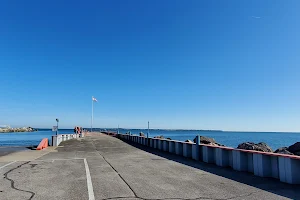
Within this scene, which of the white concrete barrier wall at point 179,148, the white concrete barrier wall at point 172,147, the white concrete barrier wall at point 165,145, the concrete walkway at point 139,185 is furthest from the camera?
the white concrete barrier wall at point 165,145

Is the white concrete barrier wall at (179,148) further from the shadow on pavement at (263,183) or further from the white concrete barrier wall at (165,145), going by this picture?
the shadow on pavement at (263,183)

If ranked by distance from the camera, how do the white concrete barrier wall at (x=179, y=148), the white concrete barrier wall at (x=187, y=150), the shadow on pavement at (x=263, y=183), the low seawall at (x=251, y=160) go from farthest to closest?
the white concrete barrier wall at (x=179, y=148)
the white concrete barrier wall at (x=187, y=150)
the low seawall at (x=251, y=160)
the shadow on pavement at (x=263, y=183)

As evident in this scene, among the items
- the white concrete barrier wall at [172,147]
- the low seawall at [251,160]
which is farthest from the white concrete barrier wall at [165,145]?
the low seawall at [251,160]

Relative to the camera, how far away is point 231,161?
11.6 meters

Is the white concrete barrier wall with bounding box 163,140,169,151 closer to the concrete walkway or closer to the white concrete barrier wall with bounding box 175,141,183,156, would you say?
the white concrete barrier wall with bounding box 175,141,183,156

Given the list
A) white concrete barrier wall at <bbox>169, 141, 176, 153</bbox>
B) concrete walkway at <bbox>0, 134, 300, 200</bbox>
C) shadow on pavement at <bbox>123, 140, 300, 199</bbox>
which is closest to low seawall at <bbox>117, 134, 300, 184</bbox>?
shadow on pavement at <bbox>123, 140, 300, 199</bbox>

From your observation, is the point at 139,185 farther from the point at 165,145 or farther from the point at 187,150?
the point at 165,145

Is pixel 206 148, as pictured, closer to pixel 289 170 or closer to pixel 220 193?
pixel 289 170

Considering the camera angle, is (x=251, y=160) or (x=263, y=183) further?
(x=251, y=160)

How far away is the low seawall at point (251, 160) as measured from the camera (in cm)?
824

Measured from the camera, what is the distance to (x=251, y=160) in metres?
10.3

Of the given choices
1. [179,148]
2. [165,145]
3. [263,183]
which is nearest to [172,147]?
[179,148]

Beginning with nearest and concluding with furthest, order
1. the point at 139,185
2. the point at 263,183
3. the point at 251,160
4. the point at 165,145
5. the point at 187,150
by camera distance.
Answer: the point at 139,185, the point at 263,183, the point at 251,160, the point at 187,150, the point at 165,145

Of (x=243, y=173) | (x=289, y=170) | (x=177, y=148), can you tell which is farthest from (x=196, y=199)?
(x=177, y=148)
